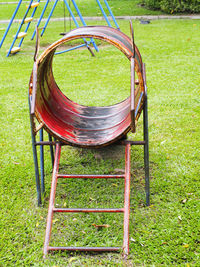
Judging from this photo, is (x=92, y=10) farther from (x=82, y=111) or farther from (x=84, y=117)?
(x=84, y=117)

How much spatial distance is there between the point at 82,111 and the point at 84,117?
0.14 meters

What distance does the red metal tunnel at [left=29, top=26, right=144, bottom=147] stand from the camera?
299 cm

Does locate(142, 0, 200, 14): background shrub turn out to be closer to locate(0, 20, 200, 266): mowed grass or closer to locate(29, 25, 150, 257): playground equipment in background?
locate(0, 20, 200, 266): mowed grass

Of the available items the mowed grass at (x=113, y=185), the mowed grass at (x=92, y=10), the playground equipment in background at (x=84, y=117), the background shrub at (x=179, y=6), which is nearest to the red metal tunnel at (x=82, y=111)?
the playground equipment in background at (x=84, y=117)

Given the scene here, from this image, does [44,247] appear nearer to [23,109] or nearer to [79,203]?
[79,203]

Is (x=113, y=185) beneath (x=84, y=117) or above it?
beneath

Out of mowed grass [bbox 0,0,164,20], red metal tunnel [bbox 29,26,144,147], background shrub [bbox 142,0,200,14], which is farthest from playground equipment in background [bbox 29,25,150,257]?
mowed grass [bbox 0,0,164,20]

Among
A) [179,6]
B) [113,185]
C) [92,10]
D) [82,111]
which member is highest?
[82,111]

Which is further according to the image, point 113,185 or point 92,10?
point 92,10

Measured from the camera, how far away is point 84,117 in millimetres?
4051

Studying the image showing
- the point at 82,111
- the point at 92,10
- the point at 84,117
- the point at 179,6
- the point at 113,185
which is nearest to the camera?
the point at 113,185

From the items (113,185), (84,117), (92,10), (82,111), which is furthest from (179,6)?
(113,185)

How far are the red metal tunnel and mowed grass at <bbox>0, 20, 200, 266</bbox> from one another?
521 millimetres

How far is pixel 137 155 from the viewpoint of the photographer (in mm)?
4328
